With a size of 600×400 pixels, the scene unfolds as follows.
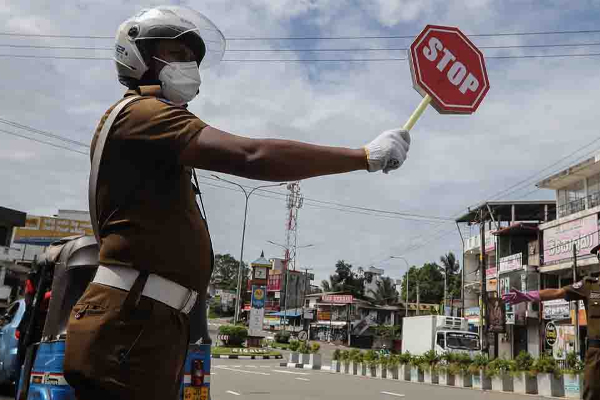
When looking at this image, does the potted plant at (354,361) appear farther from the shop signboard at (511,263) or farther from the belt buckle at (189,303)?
the belt buckle at (189,303)

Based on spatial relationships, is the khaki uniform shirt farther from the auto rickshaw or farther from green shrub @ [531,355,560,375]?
green shrub @ [531,355,560,375]

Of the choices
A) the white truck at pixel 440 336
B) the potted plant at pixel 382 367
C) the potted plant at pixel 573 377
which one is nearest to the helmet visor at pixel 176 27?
the potted plant at pixel 573 377

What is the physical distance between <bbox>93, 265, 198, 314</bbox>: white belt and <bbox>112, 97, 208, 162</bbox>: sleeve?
0.35 metres

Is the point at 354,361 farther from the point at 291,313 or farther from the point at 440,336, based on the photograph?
the point at 291,313

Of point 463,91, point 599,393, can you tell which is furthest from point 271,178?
point 599,393

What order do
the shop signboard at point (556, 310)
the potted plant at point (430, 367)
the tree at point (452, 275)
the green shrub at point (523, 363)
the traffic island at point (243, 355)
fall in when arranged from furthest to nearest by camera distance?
1. the tree at point (452, 275)
2. the shop signboard at point (556, 310)
3. the traffic island at point (243, 355)
4. the potted plant at point (430, 367)
5. the green shrub at point (523, 363)

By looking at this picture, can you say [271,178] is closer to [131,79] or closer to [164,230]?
[164,230]

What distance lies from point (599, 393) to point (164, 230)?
4806 millimetres

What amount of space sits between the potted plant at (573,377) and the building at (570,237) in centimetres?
1468

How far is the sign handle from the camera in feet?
8.17

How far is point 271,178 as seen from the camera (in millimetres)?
1808

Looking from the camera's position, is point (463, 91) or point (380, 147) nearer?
point (380, 147)

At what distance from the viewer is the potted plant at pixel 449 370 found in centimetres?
1802

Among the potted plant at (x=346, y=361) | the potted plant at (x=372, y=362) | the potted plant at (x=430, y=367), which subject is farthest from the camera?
the potted plant at (x=346, y=361)
